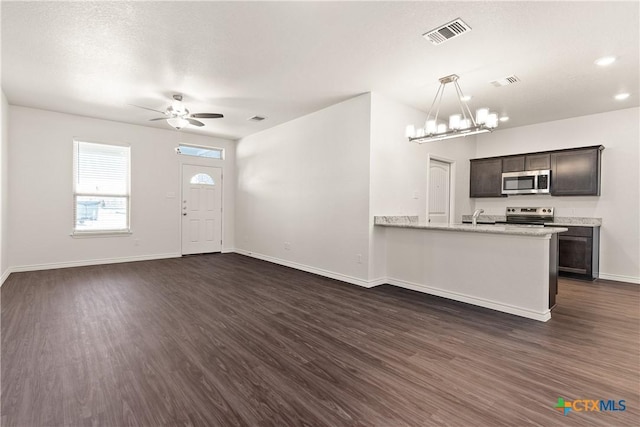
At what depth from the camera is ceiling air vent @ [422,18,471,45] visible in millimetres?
2750

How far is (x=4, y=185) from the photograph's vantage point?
487 cm

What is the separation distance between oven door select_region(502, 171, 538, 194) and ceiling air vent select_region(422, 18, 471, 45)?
410 cm

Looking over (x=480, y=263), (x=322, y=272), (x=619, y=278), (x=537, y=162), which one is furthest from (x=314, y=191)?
(x=619, y=278)

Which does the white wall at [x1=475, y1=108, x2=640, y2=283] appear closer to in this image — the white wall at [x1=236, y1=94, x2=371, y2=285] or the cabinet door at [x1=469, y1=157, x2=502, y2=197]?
the cabinet door at [x1=469, y1=157, x2=502, y2=197]

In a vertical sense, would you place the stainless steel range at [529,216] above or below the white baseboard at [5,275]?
above

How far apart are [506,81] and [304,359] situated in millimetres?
4156

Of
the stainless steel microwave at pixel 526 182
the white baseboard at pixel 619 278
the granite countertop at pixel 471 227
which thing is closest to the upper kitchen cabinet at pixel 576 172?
the stainless steel microwave at pixel 526 182

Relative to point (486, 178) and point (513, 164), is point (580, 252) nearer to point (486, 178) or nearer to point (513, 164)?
point (513, 164)

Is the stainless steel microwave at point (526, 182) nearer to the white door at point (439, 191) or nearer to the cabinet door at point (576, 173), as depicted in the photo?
the cabinet door at point (576, 173)

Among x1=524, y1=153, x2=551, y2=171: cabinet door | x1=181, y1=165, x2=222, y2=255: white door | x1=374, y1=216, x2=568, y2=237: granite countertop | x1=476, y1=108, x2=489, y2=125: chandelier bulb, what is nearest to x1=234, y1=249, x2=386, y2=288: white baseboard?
x1=374, y1=216, x2=568, y2=237: granite countertop

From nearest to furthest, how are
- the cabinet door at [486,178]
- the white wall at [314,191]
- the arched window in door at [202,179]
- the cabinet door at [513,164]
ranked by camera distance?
the white wall at [314,191] → the cabinet door at [513,164] → the cabinet door at [486,178] → the arched window in door at [202,179]

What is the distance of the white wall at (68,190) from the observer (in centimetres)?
531

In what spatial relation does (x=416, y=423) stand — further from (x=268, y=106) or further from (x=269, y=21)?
(x=268, y=106)

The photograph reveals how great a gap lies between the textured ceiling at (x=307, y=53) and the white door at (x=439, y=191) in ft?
4.32
